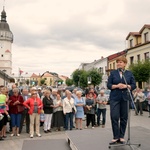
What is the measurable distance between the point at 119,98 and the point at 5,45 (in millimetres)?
105969

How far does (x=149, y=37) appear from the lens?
1227 inches

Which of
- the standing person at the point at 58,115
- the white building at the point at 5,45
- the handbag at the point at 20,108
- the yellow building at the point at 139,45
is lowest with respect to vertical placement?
the standing person at the point at 58,115

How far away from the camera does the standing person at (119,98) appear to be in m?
5.34

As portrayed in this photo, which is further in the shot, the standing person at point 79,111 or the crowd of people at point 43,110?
the standing person at point 79,111

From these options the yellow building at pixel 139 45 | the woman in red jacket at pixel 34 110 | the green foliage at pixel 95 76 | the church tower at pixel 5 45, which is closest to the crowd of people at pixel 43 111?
the woman in red jacket at pixel 34 110

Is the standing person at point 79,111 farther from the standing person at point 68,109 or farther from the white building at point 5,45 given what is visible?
the white building at point 5,45

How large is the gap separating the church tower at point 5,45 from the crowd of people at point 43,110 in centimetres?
9719

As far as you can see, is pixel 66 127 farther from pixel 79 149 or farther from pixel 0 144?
pixel 79 149

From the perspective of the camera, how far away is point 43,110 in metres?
9.82

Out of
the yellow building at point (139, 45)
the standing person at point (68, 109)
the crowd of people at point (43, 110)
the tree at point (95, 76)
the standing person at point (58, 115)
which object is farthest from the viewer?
the tree at point (95, 76)

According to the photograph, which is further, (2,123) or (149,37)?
(149,37)

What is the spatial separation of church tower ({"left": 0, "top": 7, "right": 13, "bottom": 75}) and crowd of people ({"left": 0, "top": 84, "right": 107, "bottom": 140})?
97.2 metres

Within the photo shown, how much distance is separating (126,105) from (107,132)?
239cm

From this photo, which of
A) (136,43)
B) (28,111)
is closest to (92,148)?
(28,111)
